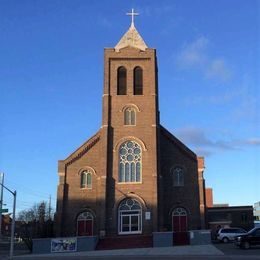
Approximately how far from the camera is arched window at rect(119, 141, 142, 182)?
51.1m

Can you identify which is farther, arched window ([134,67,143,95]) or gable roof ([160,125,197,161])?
arched window ([134,67,143,95])

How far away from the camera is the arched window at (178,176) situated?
52844 mm

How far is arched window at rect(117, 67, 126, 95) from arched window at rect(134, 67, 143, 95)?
1.32 m

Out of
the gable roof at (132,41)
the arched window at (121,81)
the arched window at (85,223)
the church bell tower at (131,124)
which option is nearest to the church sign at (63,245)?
the church bell tower at (131,124)

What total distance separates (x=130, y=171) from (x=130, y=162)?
107 cm

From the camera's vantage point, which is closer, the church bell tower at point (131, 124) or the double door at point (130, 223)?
the double door at point (130, 223)

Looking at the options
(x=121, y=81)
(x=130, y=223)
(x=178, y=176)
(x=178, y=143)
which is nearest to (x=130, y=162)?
(x=178, y=176)

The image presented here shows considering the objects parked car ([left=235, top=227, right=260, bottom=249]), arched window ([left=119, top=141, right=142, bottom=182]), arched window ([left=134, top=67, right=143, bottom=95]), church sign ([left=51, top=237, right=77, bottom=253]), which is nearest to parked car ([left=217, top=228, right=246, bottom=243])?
arched window ([left=119, top=141, right=142, bottom=182])

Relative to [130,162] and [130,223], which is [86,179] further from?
[130,223]

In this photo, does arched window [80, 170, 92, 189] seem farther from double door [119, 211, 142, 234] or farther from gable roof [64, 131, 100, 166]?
double door [119, 211, 142, 234]

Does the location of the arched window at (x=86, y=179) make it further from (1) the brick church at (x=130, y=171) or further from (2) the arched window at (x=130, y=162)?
(2) the arched window at (x=130, y=162)

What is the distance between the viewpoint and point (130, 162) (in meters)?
51.8

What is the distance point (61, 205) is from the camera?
51031mm

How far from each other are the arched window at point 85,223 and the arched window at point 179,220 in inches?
360
